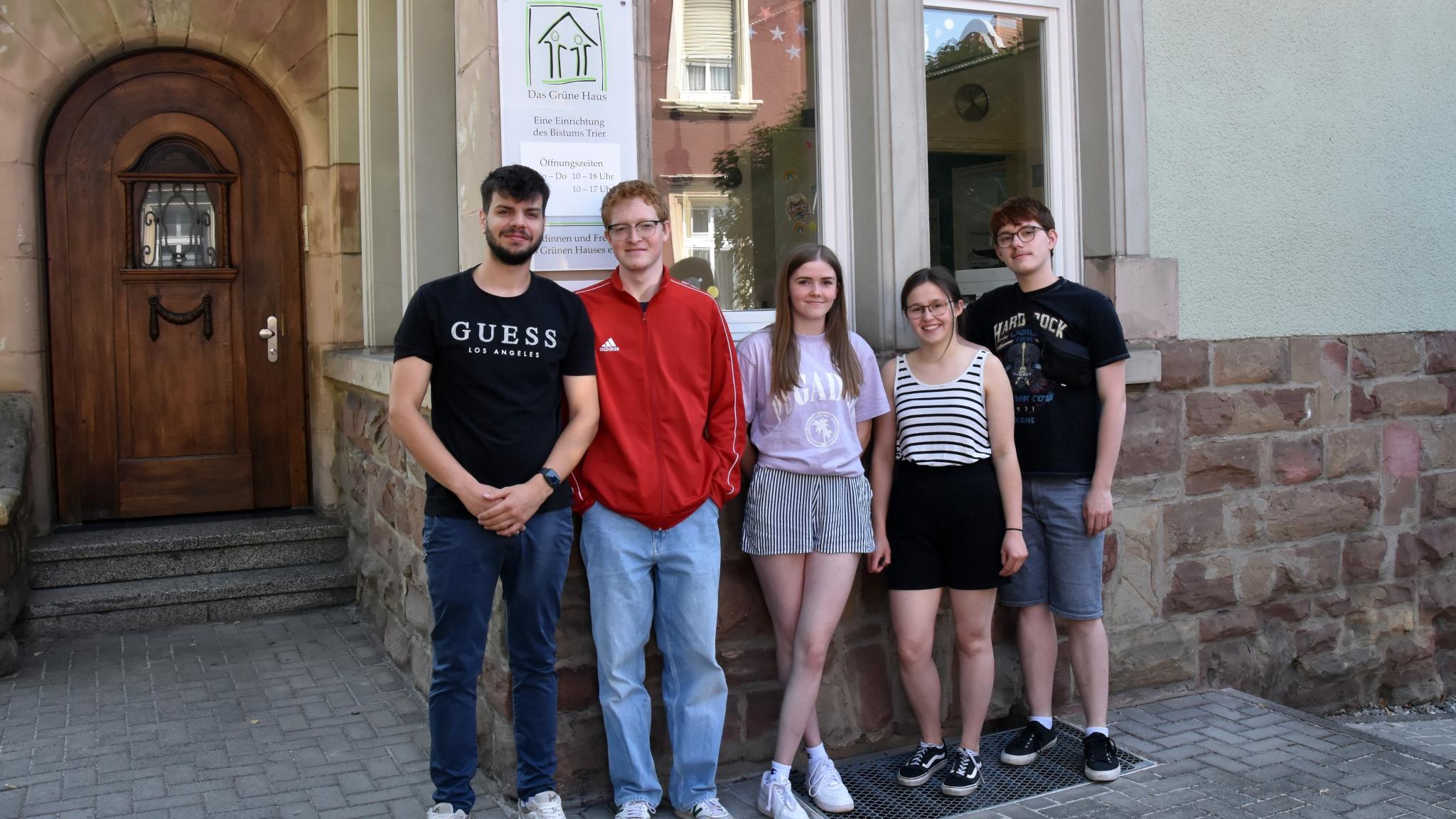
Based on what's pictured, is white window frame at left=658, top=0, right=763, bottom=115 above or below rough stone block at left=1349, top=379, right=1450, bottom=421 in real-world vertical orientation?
above

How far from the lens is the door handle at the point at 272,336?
715 centimetres

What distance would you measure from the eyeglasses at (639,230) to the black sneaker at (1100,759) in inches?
91.4

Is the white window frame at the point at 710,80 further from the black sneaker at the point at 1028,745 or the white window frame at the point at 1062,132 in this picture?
the black sneaker at the point at 1028,745

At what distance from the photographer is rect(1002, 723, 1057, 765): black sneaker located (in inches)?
179

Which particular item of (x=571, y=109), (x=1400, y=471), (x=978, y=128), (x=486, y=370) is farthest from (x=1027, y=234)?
(x=1400, y=471)

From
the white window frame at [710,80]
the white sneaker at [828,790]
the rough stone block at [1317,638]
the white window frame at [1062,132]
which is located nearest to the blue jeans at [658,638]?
the white sneaker at [828,790]

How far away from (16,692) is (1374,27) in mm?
6670

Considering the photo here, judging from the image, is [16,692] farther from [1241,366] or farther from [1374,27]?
[1374,27]

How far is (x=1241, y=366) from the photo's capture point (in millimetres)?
5562

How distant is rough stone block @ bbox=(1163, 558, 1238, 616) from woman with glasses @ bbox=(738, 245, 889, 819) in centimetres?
190

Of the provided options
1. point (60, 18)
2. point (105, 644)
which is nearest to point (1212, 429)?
point (105, 644)

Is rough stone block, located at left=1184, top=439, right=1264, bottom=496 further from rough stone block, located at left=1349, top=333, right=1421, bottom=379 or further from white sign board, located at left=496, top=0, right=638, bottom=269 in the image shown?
white sign board, located at left=496, top=0, right=638, bottom=269

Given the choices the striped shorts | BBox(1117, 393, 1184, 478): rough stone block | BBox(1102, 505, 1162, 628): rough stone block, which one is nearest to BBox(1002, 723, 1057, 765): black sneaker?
BBox(1102, 505, 1162, 628): rough stone block

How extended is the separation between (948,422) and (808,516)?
0.58m
